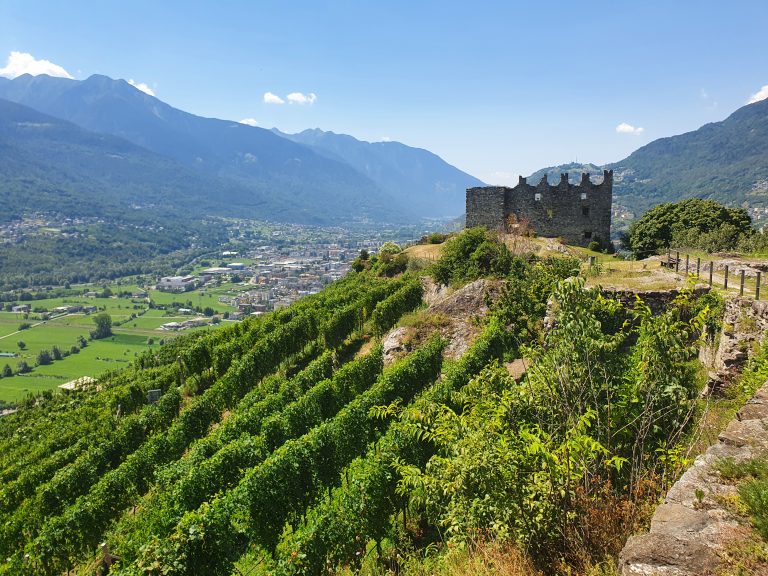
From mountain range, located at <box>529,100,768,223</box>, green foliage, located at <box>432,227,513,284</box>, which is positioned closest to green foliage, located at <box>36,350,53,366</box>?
green foliage, located at <box>432,227,513,284</box>

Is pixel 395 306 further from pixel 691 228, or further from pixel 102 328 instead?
pixel 102 328

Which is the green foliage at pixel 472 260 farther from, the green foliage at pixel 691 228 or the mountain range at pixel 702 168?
the mountain range at pixel 702 168

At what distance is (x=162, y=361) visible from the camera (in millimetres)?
31984

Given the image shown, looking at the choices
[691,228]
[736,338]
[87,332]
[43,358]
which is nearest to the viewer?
[736,338]

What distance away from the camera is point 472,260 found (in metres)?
26.4

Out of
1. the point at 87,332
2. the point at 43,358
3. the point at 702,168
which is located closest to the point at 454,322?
the point at 43,358

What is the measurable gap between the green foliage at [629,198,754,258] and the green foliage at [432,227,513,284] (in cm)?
946

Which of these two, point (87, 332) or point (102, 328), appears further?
point (87, 332)

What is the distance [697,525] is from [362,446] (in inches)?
392

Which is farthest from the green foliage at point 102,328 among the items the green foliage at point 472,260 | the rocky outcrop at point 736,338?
the rocky outcrop at point 736,338

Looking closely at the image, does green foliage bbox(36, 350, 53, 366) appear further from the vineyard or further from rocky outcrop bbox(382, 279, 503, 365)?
rocky outcrop bbox(382, 279, 503, 365)

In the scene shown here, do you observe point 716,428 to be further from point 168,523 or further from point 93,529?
point 93,529

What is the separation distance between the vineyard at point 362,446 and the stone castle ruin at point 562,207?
37.5ft

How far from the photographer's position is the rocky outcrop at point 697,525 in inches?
139
